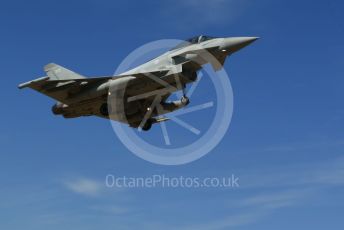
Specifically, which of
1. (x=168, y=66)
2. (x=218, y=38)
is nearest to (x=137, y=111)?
(x=168, y=66)

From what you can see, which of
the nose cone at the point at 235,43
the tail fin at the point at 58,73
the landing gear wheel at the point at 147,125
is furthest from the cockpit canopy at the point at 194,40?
the tail fin at the point at 58,73

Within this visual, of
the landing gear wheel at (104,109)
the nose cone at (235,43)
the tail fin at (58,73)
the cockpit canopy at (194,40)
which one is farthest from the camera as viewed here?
the tail fin at (58,73)

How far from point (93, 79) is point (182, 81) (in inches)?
275

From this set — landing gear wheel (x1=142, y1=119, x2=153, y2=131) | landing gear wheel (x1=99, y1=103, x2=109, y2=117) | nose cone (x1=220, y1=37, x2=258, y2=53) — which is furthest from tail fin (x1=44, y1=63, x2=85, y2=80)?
nose cone (x1=220, y1=37, x2=258, y2=53)

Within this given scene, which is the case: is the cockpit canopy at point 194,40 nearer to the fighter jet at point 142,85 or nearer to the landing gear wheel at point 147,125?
the fighter jet at point 142,85

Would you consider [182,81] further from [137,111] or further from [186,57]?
[137,111]

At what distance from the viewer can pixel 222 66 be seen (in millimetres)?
44781

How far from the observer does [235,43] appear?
144ft

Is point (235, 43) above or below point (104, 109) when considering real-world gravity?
above

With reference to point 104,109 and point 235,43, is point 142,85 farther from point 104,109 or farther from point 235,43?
point 235,43

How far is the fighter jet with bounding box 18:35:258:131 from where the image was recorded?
1750 inches

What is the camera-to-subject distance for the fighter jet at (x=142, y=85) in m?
44.4

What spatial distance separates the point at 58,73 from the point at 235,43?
16364 mm

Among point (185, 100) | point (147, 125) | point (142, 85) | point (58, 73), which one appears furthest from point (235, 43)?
point (58, 73)
